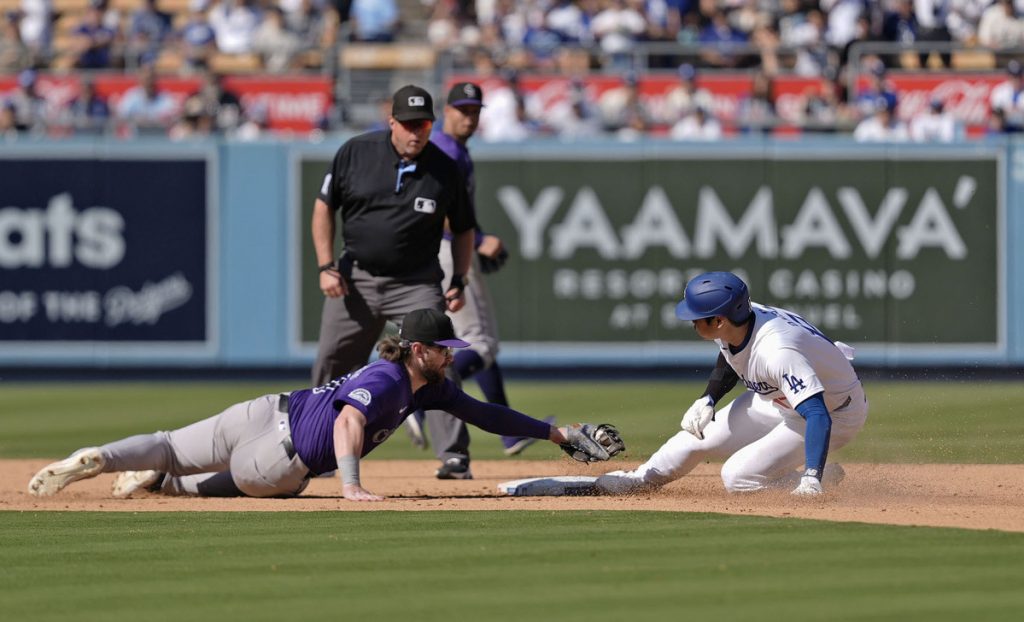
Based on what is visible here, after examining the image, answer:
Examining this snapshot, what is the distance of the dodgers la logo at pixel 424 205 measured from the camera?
9367mm

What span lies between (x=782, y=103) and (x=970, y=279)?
2.84 m

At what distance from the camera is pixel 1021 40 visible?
62.0ft

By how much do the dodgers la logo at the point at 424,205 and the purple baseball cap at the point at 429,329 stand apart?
56.6 inches

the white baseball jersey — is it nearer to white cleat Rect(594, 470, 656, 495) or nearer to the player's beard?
white cleat Rect(594, 470, 656, 495)

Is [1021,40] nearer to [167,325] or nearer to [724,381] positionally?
[167,325]

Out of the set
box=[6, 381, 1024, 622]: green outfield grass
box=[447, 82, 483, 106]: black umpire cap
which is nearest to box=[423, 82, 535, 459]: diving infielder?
box=[447, 82, 483, 106]: black umpire cap

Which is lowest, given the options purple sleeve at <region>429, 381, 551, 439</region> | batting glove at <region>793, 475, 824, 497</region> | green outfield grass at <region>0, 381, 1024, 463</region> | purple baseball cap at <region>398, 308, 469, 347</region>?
green outfield grass at <region>0, 381, 1024, 463</region>

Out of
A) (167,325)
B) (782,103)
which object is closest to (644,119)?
(782,103)

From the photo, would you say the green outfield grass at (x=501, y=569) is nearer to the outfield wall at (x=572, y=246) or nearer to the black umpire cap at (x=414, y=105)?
the black umpire cap at (x=414, y=105)

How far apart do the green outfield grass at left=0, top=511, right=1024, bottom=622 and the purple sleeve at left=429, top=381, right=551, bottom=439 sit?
2.22 ft

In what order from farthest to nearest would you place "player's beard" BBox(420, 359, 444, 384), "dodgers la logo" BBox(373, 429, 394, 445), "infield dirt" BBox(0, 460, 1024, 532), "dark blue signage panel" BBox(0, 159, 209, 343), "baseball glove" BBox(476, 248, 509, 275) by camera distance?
"dark blue signage panel" BBox(0, 159, 209, 343)
"baseball glove" BBox(476, 248, 509, 275)
"dodgers la logo" BBox(373, 429, 394, 445)
"player's beard" BBox(420, 359, 444, 384)
"infield dirt" BBox(0, 460, 1024, 532)

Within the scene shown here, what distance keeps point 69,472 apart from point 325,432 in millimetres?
1405

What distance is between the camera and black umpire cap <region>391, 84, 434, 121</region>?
29.6 feet

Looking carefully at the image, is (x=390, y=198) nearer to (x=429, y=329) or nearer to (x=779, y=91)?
(x=429, y=329)
